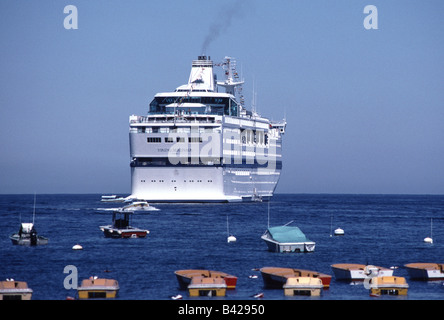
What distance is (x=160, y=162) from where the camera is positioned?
109 metres

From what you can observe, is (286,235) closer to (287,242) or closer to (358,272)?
(287,242)

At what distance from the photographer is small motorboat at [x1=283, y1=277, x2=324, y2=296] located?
3975 cm

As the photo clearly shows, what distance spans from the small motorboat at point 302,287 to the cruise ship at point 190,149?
69.4 metres

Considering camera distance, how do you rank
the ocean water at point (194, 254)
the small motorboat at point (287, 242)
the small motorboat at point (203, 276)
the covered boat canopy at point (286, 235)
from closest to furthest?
1. the small motorboat at point (203, 276)
2. the ocean water at point (194, 254)
3. the small motorboat at point (287, 242)
4. the covered boat canopy at point (286, 235)

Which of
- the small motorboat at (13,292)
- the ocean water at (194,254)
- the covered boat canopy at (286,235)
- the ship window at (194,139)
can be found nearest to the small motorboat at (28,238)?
the ocean water at (194,254)

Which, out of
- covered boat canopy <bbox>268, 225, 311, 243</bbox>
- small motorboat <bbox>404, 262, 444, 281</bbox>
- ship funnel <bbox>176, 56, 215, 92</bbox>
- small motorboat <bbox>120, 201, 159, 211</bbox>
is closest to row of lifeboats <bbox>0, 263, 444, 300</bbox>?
small motorboat <bbox>404, 262, 444, 281</bbox>

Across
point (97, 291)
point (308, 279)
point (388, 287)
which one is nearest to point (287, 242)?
point (388, 287)

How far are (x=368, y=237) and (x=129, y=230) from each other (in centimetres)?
2228

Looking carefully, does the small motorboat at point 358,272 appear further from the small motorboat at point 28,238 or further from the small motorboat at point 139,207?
the small motorboat at point 139,207

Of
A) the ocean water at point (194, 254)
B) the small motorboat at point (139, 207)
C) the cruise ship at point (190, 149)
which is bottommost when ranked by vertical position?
the ocean water at point (194, 254)

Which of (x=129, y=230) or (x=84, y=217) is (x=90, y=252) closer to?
(x=129, y=230)

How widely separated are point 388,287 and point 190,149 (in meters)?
71.2

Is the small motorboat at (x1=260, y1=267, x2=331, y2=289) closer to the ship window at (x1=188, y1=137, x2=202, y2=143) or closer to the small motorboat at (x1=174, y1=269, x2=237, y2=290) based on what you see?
the small motorboat at (x1=174, y1=269, x2=237, y2=290)

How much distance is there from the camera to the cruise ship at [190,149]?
110 m
